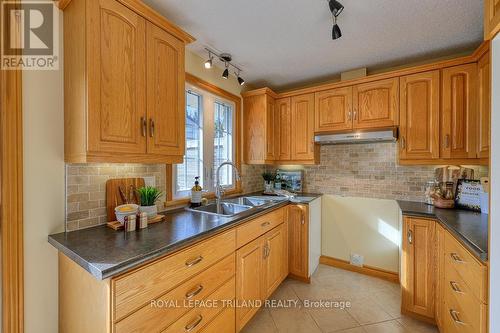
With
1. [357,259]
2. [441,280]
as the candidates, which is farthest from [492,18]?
[357,259]

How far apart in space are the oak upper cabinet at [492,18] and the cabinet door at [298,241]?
1792mm

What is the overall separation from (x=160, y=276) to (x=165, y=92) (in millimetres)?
1107

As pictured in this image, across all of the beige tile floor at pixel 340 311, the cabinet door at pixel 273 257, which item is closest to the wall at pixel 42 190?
the beige tile floor at pixel 340 311

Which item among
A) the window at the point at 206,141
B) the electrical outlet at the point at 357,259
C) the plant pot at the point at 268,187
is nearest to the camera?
the window at the point at 206,141

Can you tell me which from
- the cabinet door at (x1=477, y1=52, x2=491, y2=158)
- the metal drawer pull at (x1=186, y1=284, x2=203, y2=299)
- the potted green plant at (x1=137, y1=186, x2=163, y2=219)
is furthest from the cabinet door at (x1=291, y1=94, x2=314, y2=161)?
the metal drawer pull at (x1=186, y1=284, x2=203, y2=299)

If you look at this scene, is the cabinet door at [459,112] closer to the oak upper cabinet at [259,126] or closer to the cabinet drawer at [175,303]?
the oak upper cabinet at [259,126]

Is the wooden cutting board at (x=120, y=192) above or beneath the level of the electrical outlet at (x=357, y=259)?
above

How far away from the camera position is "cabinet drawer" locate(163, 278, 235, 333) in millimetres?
1143

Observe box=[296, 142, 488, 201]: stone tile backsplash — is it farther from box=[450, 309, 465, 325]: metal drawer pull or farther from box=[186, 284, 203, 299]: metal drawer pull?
box=[186, 284, 203, 299]: metal drawer pull

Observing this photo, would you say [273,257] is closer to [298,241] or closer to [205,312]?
[298,241]

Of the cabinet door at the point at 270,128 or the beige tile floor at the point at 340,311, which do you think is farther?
the cabinet door at the point at 270,128

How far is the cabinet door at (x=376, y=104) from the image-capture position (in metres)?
2.22

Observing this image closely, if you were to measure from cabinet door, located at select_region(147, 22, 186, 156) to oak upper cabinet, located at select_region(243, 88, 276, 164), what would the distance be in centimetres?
131

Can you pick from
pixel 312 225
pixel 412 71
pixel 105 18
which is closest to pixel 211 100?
pixel 105 18
